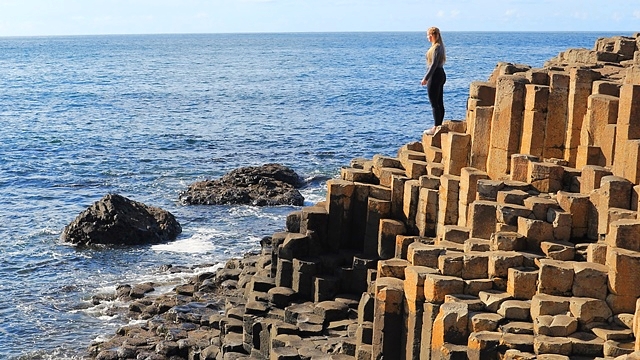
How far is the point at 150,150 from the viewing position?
52375 mm

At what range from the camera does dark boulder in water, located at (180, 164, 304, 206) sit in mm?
37344

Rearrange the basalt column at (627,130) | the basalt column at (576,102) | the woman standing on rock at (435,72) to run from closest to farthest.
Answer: the basalt column at (627,130)
the basalt column at (576,102)
the woman standing on rock at (435,72)

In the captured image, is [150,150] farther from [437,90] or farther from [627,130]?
[627,130]

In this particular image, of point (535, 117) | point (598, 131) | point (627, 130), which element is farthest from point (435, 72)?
point (627, 130)

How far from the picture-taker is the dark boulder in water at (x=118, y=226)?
106 ft

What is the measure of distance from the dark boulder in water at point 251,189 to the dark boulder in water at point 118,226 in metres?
4.15

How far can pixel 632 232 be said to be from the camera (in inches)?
562

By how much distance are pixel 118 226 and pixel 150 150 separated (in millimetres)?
20344

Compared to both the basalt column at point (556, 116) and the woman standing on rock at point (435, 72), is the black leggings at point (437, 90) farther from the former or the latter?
the basalt column at point (556, 116)

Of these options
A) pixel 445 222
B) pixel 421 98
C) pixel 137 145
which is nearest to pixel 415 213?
pixel 445 222

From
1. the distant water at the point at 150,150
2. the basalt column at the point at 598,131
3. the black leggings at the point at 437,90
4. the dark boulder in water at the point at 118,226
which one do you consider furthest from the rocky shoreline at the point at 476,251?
the dark boulder in water at the point at 118,226

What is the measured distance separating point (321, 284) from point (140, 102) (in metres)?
63.3

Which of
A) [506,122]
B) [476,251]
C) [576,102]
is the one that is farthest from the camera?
[506,122]

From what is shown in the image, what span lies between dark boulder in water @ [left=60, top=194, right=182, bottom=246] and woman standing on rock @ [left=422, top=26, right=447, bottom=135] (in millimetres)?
14109
